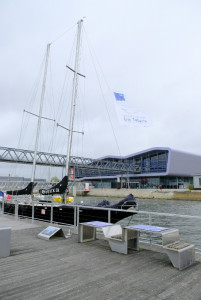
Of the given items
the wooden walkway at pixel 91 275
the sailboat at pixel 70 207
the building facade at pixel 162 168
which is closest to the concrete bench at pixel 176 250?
the wooden walkway at pixel 91 275

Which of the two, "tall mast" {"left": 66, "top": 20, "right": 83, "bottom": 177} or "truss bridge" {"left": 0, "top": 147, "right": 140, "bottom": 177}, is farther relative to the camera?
"truss bridge" {"left": 0, "top": 147, "right": 140, "bottom": 177}

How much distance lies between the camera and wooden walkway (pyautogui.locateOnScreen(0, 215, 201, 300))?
385 cm

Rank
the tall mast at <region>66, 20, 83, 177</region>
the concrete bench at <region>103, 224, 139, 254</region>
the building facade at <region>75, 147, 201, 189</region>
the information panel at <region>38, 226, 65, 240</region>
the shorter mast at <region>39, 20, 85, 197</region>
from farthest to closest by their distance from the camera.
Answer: the building facade at <region>75, 147, 201, 189</region> < the tall mast at <region>66, 20, 83, 177</region> < the shorter mast at <region>39, 20, 85, 197</region> < the information panel at <region>38, 226, 65, 240</region> < the concrete bench at <region>103, 224, 139, 254</region>

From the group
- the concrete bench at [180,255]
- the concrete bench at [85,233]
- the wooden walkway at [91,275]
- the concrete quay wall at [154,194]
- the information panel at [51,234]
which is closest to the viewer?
the wooden walkway at [91,275]

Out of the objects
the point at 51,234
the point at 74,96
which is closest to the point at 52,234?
the point at 51,234

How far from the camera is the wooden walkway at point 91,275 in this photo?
385 centimetres

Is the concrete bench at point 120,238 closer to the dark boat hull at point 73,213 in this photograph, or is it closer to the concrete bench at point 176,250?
the concrete bench at point 176,250

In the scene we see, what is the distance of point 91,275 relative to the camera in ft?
15.2

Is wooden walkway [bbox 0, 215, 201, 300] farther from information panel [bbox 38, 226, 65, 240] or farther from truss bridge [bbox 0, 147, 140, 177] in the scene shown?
truss bridge [bbox 0, 147, 140, 177]

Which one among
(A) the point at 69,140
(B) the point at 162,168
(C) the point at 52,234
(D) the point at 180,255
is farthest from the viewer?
(B) the point at 162,168

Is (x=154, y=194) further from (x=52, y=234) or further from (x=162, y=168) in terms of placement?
(x=52, y=234)

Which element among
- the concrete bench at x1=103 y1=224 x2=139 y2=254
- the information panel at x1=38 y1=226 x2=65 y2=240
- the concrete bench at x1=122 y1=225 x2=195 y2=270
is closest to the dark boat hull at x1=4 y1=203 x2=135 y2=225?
the information panel at x1=38 y1=226 x2=65 y2=240

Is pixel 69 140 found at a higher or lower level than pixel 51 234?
higher

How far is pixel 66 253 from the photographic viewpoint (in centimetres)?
622
